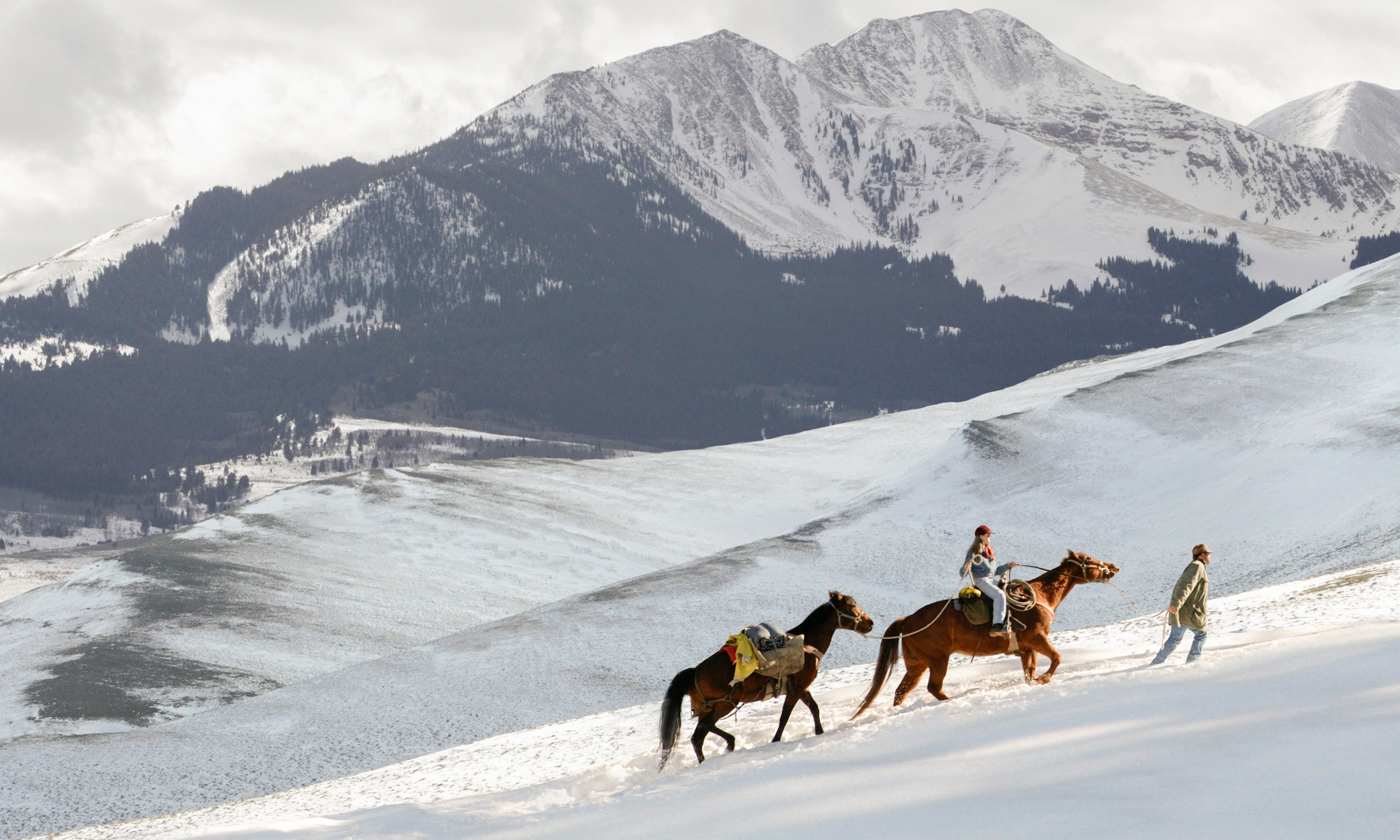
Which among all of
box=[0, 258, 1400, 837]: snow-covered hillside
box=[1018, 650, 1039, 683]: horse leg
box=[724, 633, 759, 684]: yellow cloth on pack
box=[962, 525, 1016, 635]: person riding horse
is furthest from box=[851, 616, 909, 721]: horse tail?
box=[0, 258, 1400, 837]: snow-covered hillside

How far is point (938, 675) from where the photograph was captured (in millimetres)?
20531

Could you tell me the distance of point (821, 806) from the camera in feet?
52.1

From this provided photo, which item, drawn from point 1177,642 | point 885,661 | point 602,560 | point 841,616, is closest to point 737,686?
point 841,616

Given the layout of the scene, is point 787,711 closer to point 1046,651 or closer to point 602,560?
point 1046,651

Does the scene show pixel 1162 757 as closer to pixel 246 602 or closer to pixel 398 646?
pixel 398 646

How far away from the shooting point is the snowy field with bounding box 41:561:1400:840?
1340 cm

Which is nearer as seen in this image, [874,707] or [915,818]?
[915,818]

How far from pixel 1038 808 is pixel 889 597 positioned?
51.4 meters

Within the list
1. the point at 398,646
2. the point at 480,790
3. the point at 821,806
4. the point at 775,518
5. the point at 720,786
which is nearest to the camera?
the point at 821,806

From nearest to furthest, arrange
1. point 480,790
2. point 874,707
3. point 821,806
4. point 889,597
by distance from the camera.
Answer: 1. point 821,806
2. point 874,707
3. point 480,790
4. point 889,597

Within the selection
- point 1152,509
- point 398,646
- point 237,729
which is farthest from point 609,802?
point 1152,509

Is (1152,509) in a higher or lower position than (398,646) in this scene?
higher

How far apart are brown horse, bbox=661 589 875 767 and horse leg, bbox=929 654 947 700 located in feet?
4.71

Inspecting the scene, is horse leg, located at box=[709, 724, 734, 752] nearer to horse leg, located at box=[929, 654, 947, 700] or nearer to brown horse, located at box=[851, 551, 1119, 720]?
brown horse, located at box=[851, 551, 1119, 720]
